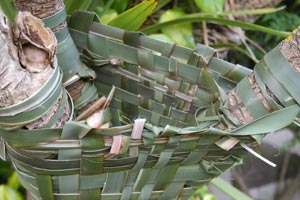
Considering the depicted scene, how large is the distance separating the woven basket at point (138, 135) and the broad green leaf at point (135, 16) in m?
0.07

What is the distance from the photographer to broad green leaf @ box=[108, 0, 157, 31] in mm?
583

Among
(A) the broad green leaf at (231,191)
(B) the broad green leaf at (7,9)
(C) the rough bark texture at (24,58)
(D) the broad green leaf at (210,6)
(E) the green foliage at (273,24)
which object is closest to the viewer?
(C) the rough bark texture at (24,58)

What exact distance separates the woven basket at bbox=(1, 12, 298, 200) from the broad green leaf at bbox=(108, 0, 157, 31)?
0.24 ft

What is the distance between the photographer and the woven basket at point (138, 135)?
40cm

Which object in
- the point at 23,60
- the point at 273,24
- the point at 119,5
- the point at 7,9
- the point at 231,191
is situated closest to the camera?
the point at 23,60

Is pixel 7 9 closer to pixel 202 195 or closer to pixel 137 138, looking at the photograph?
pixel 137 138

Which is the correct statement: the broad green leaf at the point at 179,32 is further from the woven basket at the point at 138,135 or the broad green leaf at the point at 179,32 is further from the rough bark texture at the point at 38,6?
the rough bark texture at the point at 38,6

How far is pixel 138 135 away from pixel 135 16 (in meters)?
0.25

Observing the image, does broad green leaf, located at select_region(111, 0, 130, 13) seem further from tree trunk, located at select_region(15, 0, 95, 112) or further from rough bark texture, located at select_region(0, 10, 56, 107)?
rough bark texture, located at select_region(0, 10, 56, 107)

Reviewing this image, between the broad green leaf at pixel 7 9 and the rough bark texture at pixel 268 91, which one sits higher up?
the rough bark texture at pixel 268 91

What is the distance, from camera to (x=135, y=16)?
611 mm

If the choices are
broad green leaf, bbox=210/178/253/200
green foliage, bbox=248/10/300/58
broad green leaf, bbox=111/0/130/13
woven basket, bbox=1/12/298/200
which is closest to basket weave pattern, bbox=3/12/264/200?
woven basket, bbox=1/12/298/200

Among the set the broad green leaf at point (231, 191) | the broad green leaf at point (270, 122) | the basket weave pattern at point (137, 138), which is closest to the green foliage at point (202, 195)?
the broad green leaf at point (231, 191)

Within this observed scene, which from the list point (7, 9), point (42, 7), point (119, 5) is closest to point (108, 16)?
point (119, 5)
